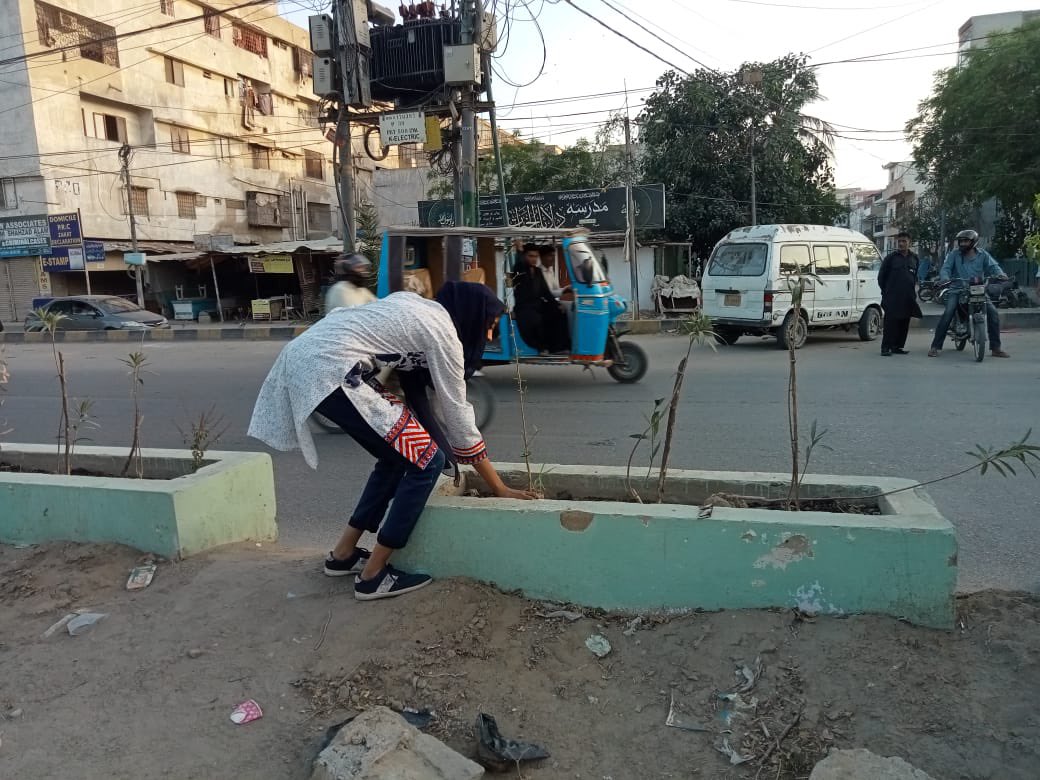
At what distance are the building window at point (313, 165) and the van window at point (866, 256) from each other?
36.3 meters

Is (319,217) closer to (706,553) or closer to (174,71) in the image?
(174,71)

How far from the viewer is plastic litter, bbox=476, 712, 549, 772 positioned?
215 centimetres

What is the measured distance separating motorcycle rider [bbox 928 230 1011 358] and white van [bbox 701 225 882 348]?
6.74ft

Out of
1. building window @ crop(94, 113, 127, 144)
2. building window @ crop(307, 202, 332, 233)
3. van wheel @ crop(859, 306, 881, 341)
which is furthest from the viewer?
building window @ crop(307, 202, 332, 233)

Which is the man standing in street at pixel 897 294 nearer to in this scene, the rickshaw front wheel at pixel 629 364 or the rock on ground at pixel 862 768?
the rickshaw front wheel at pixel 629 364

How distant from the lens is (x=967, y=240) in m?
9.66

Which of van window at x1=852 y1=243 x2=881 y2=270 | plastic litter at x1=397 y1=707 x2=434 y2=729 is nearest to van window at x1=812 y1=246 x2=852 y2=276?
van window at x1=852 y1=243 x2=881 y2=270

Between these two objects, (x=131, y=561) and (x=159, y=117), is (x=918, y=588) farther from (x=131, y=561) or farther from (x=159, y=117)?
(x=159, y=117)

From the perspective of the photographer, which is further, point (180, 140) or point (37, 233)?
point (180, 140)

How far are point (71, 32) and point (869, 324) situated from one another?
32039mm

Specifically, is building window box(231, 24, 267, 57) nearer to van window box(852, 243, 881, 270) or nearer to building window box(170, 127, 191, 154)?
building window box(170, 127, 191, 154)

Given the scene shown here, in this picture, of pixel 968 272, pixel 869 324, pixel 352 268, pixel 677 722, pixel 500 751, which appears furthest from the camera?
pixel 869 324

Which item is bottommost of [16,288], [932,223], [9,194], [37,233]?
[16,288]

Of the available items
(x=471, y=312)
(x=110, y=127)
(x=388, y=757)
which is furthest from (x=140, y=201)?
(x=388, y=757)
